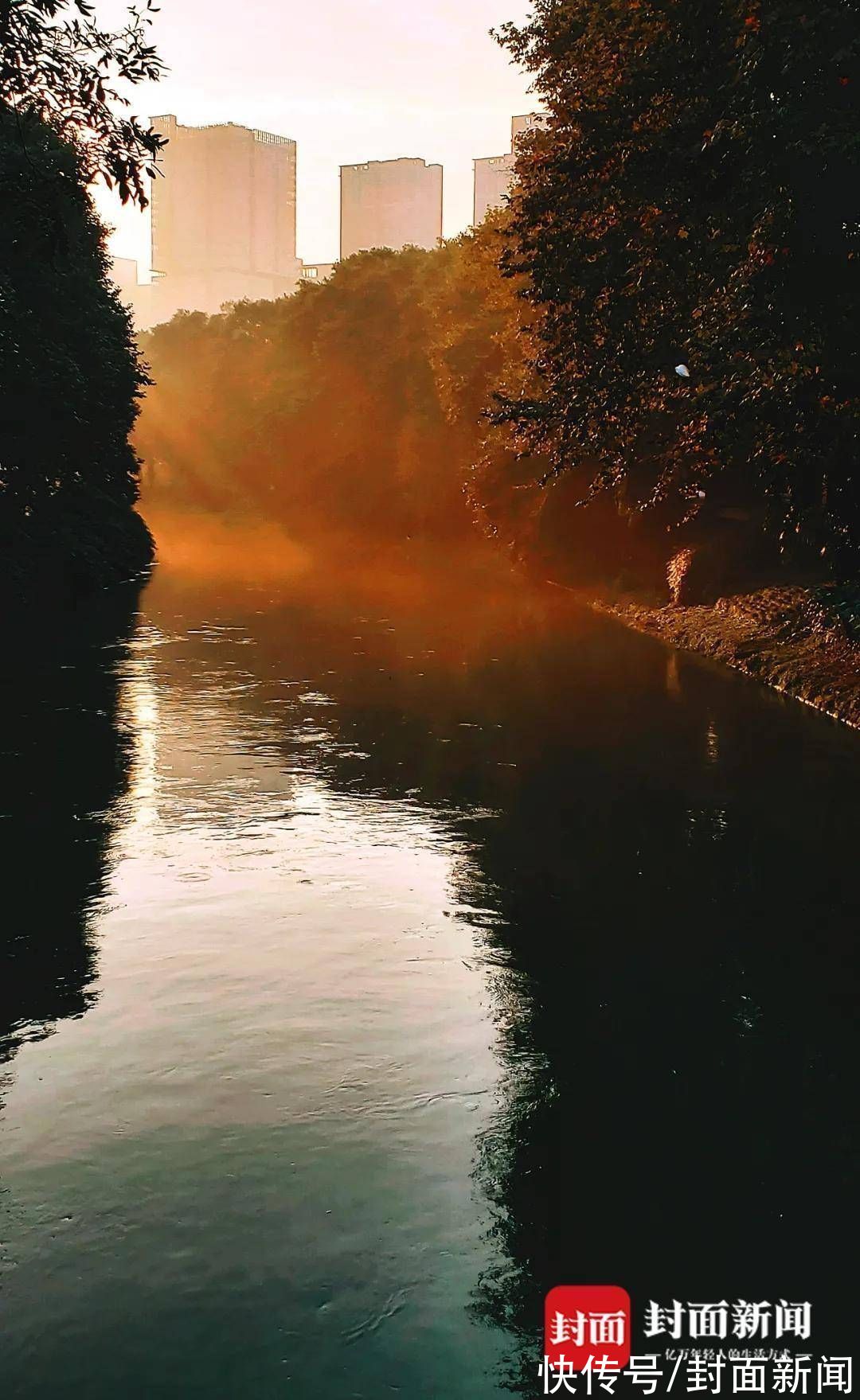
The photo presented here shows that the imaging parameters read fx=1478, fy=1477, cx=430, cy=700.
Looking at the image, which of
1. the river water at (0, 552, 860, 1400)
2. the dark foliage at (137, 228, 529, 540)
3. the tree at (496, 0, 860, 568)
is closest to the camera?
the river water at (0, 552, 860, 1400)

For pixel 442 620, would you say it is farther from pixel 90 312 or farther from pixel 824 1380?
pixel 824 1380

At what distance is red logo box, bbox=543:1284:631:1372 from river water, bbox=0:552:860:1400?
10 centimetres

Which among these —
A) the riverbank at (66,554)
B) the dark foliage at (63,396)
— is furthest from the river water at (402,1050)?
the riverbank at (66,554)

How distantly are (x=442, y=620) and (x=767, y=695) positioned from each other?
15.0 m

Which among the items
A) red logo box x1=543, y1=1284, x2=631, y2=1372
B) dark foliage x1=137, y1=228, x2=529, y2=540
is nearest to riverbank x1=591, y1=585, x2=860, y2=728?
red logo box x1=543, y1=1284, x2=631, y2=1372

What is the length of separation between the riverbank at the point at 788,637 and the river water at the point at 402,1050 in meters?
4.26

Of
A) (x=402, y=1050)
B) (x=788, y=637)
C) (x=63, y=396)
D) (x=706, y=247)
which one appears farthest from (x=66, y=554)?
(x=402, y=1050)

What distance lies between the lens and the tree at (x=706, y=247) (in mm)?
18172

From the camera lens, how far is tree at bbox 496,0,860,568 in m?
18.2

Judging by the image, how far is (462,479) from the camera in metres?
68.9

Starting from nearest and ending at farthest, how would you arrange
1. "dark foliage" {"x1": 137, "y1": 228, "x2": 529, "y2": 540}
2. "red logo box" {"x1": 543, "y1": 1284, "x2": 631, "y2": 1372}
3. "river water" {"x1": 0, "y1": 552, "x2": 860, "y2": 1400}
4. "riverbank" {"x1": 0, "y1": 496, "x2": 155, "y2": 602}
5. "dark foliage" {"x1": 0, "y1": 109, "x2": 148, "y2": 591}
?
1. "red logo box" {"x1": 543, "y1": 1284, "x2": 631, "y2": 1372}
2. "river water" {"x1": 0, "y1": 552, "x2": 860, "y2": 1400}
3. "dark foliage" {"x1": 0, "y1": 109, "x2": 148, "y2": 591}
4. "riverbank" {"x1": 0, "y1": 496, "x2": 155, "y2": 602}
5. "dark foliage" {"x1": 137, "y1": 228, "x2": 529, "y2": 540}

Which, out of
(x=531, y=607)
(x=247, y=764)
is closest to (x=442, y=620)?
(x=531, y=607)

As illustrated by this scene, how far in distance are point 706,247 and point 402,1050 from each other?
17375mm

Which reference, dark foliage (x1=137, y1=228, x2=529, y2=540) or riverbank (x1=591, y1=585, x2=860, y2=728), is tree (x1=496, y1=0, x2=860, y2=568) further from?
dark foliage (x1=137, y1=228, x2=529, y2=540)
